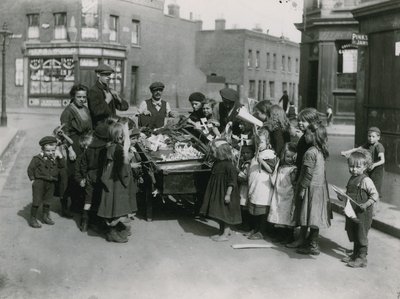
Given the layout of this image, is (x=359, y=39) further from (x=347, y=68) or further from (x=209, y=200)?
(x=347, y=68)

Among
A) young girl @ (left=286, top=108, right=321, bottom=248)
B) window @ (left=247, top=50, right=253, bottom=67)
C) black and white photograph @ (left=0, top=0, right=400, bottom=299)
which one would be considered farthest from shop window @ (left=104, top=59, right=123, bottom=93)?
young girl @ (left=286, top=108, right=321, bottom=248)

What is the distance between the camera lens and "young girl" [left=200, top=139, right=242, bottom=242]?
6.59 metres

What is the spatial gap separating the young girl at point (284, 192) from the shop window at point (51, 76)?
98.8ft

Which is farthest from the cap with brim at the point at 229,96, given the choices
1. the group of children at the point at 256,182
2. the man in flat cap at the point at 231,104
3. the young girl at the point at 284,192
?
the young girl at the point at 284,192

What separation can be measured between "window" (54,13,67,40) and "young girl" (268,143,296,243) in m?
30.9

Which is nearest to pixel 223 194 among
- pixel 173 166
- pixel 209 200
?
pixel 209 200

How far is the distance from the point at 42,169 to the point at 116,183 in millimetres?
1369

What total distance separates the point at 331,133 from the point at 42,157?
16.5 meters

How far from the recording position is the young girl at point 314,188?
6.02 m

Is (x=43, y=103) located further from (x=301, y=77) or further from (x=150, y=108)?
(x=150, y=108)

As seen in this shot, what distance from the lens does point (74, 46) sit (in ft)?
112

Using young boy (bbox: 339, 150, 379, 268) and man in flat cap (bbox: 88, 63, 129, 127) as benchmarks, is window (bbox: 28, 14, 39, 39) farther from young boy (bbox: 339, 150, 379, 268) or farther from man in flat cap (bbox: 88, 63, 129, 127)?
young boy (bbox: 339, 150, 379, 268)

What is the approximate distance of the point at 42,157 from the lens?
23.7 ft

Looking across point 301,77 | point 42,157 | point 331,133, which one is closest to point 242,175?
point 42,157
